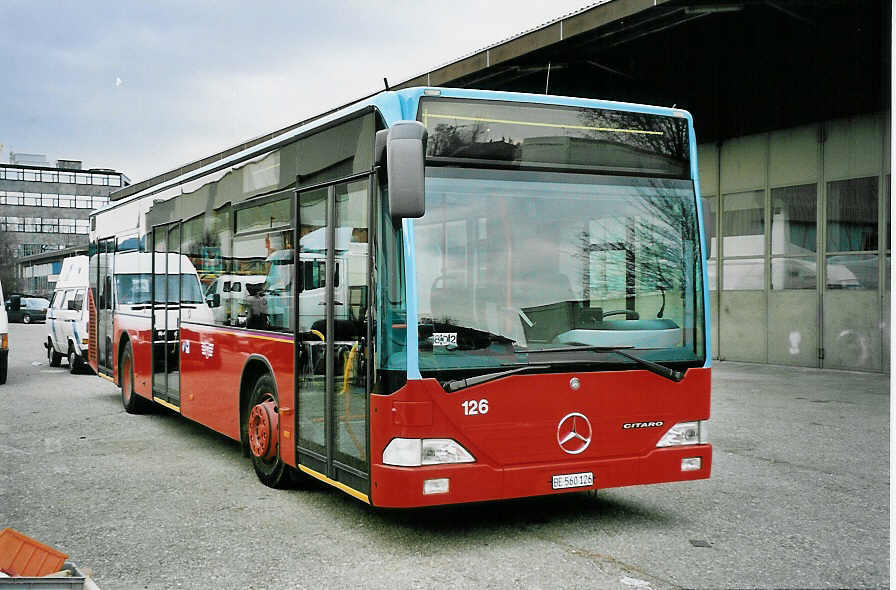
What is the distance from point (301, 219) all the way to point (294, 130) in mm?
819

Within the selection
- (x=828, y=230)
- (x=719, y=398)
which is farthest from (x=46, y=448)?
(x=828, y=230)

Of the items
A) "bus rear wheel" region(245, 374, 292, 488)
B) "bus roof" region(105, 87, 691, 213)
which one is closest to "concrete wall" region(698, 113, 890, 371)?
"bus roof" region(105, 87, 691, 213)

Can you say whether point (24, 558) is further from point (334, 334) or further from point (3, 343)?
point (3, 343)

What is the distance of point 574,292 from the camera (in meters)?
6.19

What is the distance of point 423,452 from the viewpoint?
576cm

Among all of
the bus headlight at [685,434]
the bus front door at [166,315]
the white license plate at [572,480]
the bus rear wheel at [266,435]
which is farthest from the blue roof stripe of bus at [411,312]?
the bus front door at [166,315]

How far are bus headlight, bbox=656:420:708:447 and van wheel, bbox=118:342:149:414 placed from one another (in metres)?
8.46

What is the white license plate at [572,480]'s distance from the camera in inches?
240

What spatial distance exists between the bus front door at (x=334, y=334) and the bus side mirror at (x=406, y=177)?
0.76 m

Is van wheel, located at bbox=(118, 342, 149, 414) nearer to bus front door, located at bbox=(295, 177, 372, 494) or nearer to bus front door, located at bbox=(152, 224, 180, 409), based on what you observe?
bus front door, located at bbox=(152, 224, 180, 409)

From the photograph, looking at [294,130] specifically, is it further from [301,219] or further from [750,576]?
[750,576]

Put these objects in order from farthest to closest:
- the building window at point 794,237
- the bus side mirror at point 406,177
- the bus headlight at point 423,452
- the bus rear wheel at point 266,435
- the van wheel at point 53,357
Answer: the van wheel at point 53,357 → the building window at point 794,237 → the bus rear wheel at point 266,435 → the bus headlight at point 423,452 → the bus side mirror at point 406,177

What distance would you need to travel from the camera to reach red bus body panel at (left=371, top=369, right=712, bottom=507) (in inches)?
227

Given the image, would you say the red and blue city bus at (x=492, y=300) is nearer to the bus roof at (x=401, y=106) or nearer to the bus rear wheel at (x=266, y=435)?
the bus roof at (x=401, y=106)
